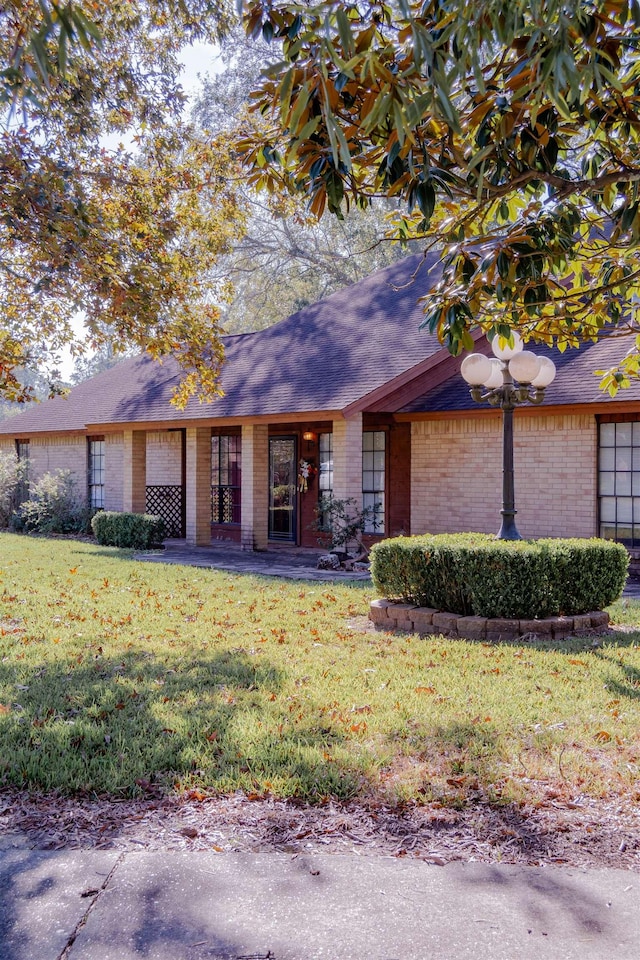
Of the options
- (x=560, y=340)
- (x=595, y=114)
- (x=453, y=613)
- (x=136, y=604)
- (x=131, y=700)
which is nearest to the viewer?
(x=595, y=114)

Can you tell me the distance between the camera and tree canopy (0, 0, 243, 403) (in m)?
9.41

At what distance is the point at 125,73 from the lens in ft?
38.1

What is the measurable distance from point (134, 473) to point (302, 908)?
703 inches

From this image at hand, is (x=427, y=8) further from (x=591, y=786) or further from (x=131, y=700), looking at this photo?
(x=131, y=700)

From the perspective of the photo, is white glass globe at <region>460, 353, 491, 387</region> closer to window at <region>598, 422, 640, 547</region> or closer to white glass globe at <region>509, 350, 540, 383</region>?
white glass globe at <region>509, 350, 540, 383</region>

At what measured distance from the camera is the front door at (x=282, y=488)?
62.4 feet

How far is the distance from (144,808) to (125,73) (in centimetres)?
1095

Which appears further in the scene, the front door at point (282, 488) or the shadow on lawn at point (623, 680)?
the front door at point (282, 488)

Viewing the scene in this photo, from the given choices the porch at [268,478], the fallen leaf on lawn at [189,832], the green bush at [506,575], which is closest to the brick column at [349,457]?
the porch at [268,478]

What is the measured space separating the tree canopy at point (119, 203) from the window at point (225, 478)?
713cm

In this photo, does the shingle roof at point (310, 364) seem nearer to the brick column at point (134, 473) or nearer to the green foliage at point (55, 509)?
the brick column at point (134, 473)

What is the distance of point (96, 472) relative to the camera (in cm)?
2423

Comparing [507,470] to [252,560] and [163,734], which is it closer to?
[163,734]

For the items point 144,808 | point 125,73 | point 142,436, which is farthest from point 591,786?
point 142,436
